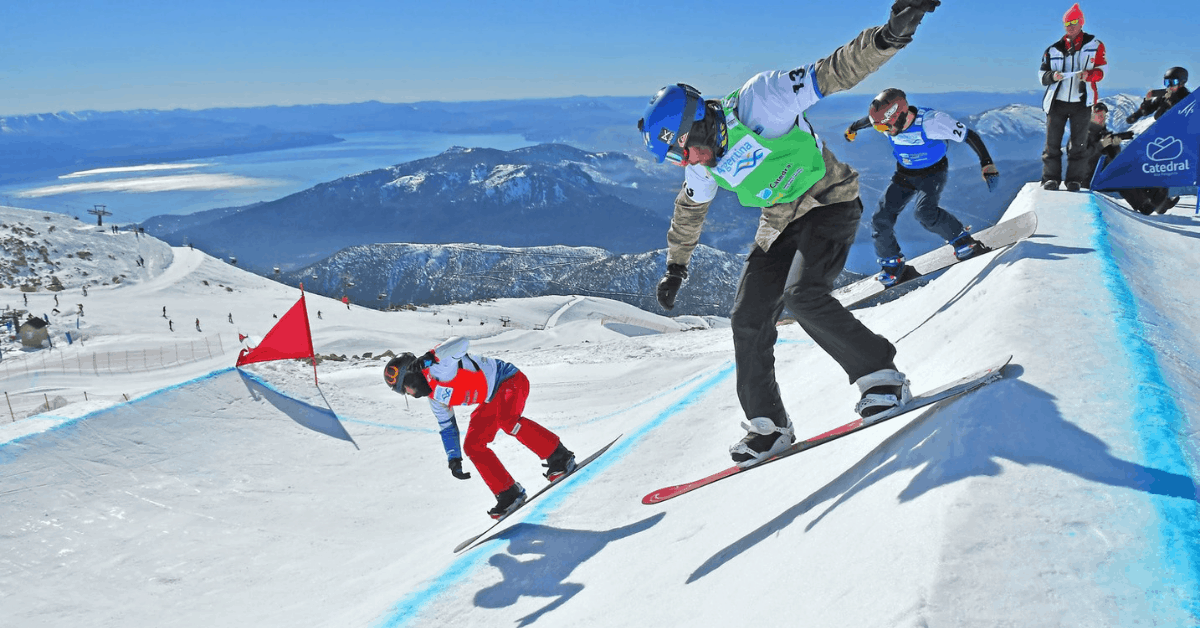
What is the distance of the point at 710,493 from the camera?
522 cm

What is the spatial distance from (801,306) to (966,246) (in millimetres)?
4788

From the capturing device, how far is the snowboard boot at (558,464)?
6980 mm

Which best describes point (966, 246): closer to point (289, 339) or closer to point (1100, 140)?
point (1100, 140)

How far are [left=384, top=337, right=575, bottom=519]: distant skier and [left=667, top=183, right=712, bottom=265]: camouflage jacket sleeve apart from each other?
6.77 ft

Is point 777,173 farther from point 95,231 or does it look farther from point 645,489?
point 95,231

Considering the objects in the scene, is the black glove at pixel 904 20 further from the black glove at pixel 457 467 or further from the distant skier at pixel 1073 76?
the distant skier at pixel 1073 76

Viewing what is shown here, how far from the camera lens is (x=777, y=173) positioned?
4602 millimetres

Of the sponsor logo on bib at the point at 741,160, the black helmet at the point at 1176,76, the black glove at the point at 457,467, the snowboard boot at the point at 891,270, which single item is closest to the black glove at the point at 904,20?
the sponsor logo on bib at the point at 741,160

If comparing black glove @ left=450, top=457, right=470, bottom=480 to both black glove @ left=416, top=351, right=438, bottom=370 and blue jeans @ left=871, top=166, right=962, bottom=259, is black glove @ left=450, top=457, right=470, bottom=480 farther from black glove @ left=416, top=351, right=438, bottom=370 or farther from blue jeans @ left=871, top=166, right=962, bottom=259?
blue jeans @ left=871, top=166, right=962, bottom=259

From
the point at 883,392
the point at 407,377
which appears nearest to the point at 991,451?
the point at 883,392

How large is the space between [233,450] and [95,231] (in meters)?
75.0

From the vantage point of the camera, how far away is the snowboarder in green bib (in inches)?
165

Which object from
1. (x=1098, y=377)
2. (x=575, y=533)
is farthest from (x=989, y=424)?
(x=575, y=533)

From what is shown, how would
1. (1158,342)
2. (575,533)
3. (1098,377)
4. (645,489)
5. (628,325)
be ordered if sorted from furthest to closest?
(628,325) < (645,489) < (575,533) < (1158,342) < (1098,377)
